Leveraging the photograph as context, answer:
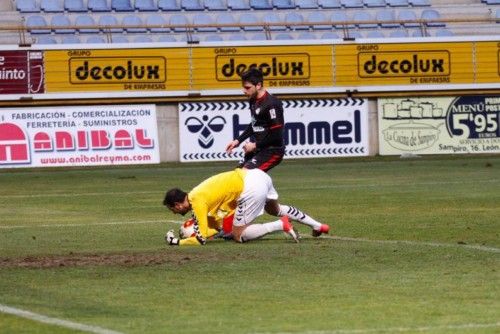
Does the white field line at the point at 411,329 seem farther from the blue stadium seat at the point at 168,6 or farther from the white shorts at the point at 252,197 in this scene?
the blue stadium seat at the point at 168,6

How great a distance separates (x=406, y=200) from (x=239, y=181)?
27.8 ft

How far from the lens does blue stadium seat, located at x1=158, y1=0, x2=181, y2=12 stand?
44.4 meters

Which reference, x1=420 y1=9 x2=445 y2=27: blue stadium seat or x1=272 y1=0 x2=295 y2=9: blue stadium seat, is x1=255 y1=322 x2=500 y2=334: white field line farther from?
x1=272 y1=0 x2=295 y2=9: blue stadium seat

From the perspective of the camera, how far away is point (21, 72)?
39.2m

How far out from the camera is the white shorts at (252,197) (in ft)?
51.1

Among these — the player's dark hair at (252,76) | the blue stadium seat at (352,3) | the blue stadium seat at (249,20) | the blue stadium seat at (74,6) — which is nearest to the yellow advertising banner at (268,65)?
the blue stadium seat at (249,20)

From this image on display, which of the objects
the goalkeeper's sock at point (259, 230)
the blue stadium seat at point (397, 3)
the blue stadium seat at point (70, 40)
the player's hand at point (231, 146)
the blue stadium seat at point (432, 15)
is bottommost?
the goalkeeper's sock at point (259, 230)

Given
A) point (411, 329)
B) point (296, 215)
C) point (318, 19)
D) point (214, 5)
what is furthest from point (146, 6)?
point (411, 329)

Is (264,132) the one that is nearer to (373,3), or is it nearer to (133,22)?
(133,22)

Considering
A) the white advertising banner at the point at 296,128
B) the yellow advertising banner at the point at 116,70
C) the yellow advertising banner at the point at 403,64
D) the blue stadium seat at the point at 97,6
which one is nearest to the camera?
the white advertising banner at the point at 296,128

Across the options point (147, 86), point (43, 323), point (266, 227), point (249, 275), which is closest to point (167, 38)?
point (147, 86)

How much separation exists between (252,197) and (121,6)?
2926cm

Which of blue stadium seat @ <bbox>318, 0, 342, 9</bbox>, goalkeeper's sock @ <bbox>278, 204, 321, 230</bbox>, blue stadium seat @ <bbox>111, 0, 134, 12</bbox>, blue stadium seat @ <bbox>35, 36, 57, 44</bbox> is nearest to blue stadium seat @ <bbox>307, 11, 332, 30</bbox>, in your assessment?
blue stadium seat @ <bbox>318, 0, 342, 9</bbox>

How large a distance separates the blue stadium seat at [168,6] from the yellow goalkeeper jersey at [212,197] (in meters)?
29.0
